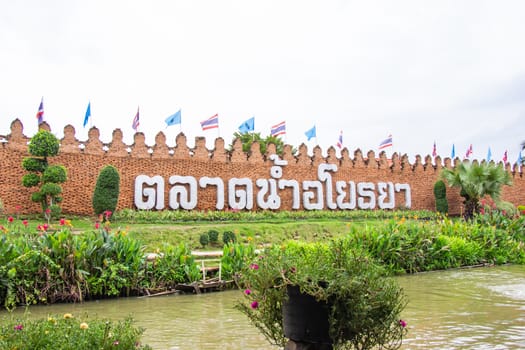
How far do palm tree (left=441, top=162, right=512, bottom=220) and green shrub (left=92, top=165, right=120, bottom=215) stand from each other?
16.6 meters

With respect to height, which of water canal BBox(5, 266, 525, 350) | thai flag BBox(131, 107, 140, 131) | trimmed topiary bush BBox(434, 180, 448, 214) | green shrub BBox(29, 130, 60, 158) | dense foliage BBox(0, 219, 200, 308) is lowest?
water canal BBox(5, 266, 525, 350)

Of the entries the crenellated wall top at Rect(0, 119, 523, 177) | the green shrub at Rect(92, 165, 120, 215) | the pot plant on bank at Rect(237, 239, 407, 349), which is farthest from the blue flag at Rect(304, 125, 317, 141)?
the pot plant on bank at Rect(237, 239, 407, 349)

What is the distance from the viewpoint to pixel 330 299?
4426 mm

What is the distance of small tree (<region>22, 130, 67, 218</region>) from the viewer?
18750 mm

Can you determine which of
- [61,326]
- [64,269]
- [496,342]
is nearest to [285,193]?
[64,269]

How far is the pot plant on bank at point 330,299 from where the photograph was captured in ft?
14.1

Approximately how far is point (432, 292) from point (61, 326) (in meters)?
8.04

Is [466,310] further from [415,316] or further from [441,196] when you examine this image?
[441,196]

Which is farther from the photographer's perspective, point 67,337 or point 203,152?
point 203,152

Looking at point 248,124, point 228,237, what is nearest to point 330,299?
point 228,237

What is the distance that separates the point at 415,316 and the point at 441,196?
72.1 ft

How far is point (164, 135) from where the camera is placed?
23.0 m

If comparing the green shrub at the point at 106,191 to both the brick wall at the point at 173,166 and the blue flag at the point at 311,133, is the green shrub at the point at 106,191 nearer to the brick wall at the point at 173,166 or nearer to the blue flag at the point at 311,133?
the brick wall at the point at 173,166

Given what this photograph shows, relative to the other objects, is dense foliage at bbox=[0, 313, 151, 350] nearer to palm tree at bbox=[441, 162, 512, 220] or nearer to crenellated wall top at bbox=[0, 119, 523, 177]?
crenellated wall top at bbox=[0, 119, 523, 177]
